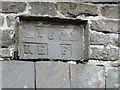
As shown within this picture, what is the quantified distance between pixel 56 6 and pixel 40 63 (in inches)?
20.2

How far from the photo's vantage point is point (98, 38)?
3852 mm

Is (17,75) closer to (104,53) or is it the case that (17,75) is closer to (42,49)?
(42,49)

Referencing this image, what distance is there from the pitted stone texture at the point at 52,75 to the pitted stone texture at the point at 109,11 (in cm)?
60

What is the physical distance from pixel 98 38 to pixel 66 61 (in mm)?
331

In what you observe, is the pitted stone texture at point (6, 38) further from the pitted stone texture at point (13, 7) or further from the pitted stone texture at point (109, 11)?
the pitted stone texture at point (109, 11)

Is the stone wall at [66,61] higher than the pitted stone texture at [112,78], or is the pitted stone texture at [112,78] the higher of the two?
the stone wall at [66,61]

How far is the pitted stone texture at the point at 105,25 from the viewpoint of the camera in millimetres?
3881

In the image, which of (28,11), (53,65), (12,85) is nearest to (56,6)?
(28,11)

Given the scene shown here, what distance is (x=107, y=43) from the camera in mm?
3863

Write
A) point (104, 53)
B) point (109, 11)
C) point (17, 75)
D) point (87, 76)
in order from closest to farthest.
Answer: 1. point (17, 75)
2. point (87, 76)
3. point (104, 53)
4. point (109, 11)

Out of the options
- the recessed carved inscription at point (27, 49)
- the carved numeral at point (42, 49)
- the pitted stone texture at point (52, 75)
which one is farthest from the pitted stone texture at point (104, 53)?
the recessed carved inscription at point (27, 49)

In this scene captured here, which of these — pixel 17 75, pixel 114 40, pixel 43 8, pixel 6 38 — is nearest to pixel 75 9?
pixel 43 8

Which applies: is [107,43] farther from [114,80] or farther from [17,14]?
[17,14]

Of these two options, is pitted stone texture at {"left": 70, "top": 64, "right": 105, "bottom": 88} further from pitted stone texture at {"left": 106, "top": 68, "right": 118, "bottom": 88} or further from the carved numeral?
the carved numeral
